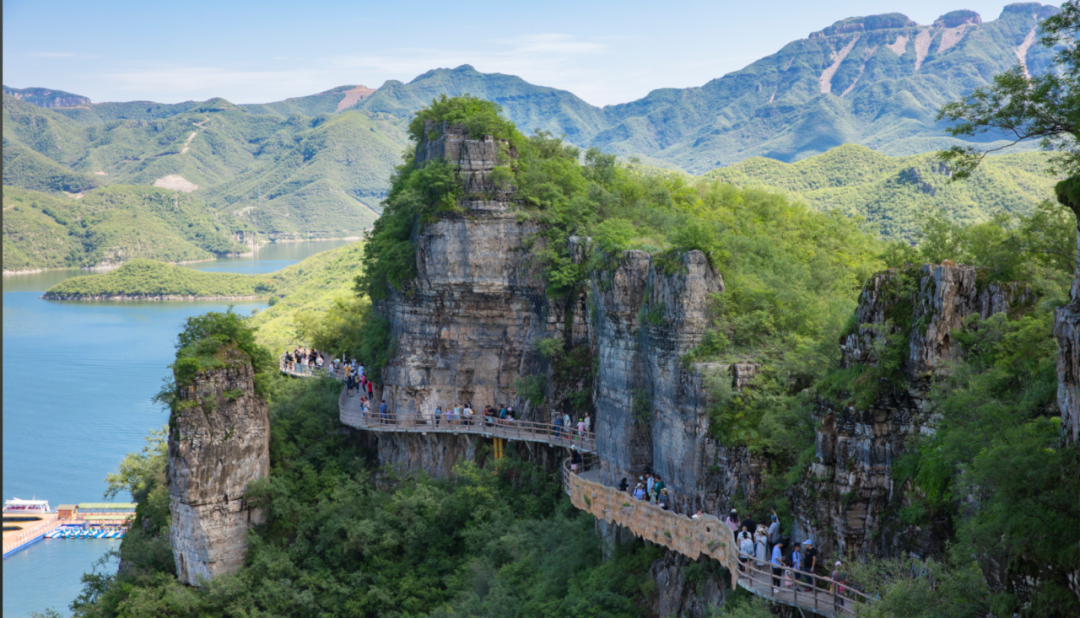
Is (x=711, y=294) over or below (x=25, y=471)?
over

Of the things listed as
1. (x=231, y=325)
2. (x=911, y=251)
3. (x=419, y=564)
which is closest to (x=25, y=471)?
(x=231, y=325)

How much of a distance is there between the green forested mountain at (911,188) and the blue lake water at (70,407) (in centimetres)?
5795

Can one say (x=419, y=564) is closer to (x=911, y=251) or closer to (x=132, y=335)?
(x=911, y=251)

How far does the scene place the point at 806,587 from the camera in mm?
19312

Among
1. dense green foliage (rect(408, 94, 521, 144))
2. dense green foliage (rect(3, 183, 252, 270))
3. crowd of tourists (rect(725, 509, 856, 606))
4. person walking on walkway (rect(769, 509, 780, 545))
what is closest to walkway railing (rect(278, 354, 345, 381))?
dense green foliage (rect(408, 94, 521, 144))

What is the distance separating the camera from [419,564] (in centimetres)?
3831

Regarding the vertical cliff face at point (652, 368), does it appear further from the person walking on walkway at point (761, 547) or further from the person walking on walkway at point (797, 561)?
the person walking on walkway at point (797, 561)

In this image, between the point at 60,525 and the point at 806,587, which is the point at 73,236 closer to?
the point at 60,525

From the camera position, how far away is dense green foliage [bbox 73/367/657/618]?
108ft

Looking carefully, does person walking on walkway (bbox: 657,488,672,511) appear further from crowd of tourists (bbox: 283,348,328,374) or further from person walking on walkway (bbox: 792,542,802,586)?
crowd of tourists (bbox: 283,348,328,374)

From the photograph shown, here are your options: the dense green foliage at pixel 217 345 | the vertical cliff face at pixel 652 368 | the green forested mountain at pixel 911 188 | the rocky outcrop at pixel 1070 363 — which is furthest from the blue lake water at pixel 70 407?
the green forested mountain at pixel 911 188

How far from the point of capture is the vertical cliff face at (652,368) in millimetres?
26922

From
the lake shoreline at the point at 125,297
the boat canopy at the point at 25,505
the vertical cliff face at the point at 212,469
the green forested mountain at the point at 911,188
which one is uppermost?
the green forested mountain at the point at 911,188

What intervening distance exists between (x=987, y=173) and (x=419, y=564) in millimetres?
52563
